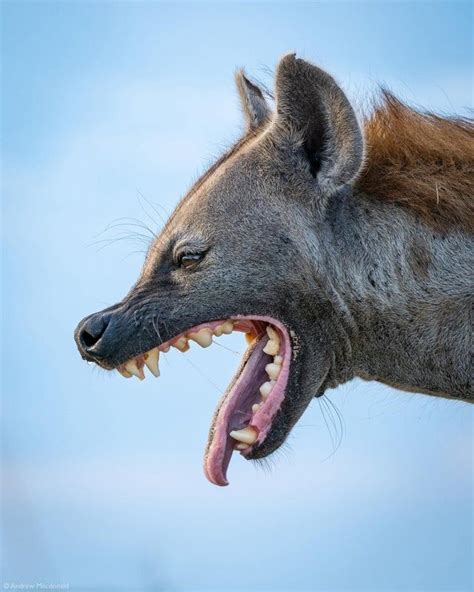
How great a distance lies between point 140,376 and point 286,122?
1186 mm

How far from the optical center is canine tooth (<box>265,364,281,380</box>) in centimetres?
487

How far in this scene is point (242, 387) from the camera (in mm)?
4891

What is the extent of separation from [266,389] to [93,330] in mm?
727

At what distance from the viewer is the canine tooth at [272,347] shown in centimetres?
489

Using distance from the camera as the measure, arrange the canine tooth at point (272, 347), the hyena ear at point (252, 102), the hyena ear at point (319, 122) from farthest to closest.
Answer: the hyena ear at point (252, 102), the canine tooth at point (272, 347), the hyena ear at point (319, 122)

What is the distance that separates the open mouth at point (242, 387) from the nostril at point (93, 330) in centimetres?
15

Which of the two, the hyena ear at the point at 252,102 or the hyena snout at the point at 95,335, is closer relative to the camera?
the hyena snout at the point at 95,335

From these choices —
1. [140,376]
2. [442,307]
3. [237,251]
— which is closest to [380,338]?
[442,307]

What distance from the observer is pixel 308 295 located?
4.87 meters

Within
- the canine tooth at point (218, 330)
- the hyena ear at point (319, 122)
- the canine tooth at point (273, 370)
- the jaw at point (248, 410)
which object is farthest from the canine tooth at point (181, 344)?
the hyena ear at point (319, 122)

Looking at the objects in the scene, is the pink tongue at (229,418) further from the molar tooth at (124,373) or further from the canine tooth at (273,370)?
the molar tooth at (124,373)

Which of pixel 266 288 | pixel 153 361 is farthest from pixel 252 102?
pixel 153 361

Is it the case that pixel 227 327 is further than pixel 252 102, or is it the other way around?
pixel 252 102

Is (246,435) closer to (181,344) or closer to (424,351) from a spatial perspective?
(181,344)
